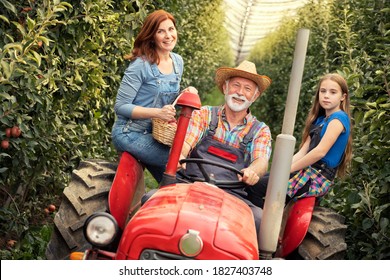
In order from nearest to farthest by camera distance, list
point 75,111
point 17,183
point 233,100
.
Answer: point 233,100 → point 17,183 → point 75,111

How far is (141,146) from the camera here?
524 cm

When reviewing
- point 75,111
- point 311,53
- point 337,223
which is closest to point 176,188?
point 337,223

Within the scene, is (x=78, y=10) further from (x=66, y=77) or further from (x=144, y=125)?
(x=144, y=125)

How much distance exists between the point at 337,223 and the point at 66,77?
2.36 metres

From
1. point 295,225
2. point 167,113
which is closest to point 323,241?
point 295,225

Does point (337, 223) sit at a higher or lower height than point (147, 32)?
lower

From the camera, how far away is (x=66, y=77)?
6031 millimetres

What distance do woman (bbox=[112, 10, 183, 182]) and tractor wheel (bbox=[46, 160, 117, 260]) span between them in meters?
0.29

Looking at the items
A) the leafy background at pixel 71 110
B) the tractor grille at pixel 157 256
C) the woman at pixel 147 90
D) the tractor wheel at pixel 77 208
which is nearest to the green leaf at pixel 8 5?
the leafy background at pixel 71 110

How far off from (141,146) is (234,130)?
2.09 ft

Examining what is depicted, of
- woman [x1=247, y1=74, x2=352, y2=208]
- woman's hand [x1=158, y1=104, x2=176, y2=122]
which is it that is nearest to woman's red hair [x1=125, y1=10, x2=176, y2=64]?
woman's hand [x1=158, y1=104, x2=176, y2=122]

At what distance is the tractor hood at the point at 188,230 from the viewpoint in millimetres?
3658

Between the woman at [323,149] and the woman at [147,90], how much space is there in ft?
2.51

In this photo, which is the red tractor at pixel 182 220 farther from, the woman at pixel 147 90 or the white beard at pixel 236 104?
the white beard at pixel 236 104
